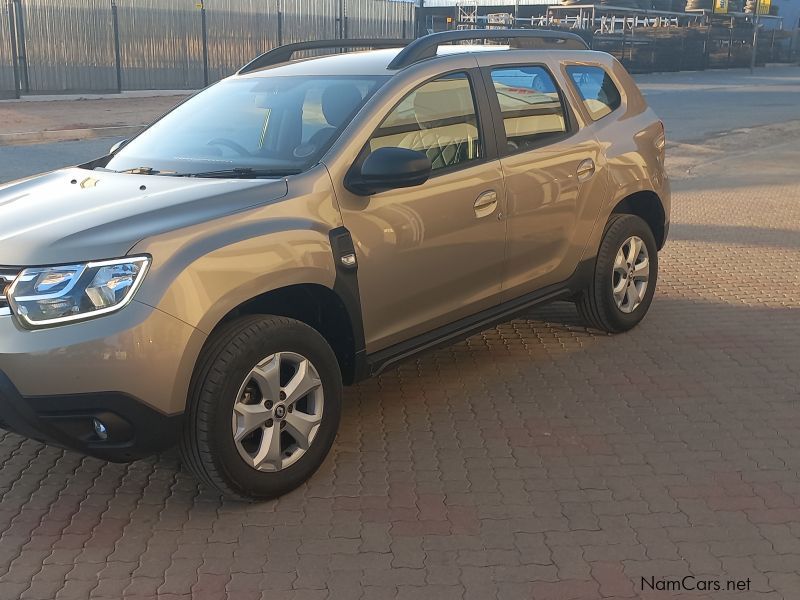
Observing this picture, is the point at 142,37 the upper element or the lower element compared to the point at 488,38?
lower

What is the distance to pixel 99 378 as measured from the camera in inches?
128

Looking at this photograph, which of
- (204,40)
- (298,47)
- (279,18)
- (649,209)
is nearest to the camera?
(298,47)

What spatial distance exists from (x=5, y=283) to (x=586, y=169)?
3.24 m

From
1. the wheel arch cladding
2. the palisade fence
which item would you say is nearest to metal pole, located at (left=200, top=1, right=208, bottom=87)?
the palisade fence

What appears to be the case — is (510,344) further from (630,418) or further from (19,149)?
(19,149)

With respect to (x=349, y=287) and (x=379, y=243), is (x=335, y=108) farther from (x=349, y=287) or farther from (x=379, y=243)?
(x=349, y=287)

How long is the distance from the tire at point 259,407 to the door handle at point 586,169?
2.10m

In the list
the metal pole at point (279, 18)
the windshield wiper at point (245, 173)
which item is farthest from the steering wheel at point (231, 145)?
the metal pole at point (279, 18)

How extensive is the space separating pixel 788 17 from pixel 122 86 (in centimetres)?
5893

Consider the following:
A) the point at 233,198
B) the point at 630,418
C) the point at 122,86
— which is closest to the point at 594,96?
the point at 630,418

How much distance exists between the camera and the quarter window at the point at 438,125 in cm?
432

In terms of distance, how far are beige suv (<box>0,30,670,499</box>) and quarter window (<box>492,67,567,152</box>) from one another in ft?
0.05

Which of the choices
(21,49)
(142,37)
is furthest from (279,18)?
(21,49)

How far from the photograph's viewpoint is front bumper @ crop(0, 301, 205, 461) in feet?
10.6
